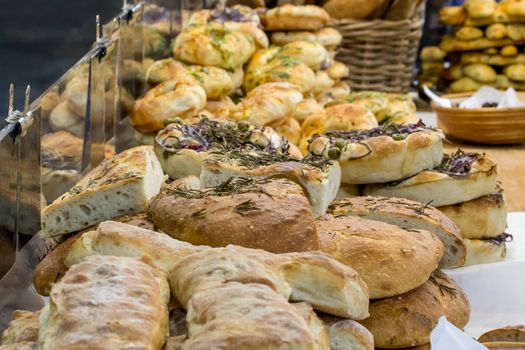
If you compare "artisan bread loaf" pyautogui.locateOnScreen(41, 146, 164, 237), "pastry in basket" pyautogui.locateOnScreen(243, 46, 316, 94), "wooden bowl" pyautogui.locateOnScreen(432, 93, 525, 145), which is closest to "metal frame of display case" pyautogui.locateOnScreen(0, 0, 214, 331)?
"artisan bread loaf" pyautogui.locateOnScreen(41, 146, 164, 237)

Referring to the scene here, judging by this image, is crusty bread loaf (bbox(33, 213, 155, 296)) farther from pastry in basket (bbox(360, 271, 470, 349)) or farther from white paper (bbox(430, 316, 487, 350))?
white paper (bbox(430, 316, 487, 350))

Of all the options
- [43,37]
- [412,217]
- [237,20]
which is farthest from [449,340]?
[43,37]

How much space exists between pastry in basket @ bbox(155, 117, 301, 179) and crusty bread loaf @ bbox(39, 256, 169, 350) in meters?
0.93

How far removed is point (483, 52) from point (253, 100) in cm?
409

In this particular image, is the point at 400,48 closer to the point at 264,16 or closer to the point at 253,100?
the point at 264,16

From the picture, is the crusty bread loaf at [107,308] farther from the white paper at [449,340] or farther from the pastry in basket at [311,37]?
the pastry in basket at [311,37]

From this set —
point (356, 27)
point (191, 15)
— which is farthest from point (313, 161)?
point (356, 27)

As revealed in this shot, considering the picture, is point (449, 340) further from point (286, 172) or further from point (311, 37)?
point (311, 37)

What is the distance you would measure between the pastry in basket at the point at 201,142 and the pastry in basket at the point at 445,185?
1.18 feet

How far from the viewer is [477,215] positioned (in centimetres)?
248

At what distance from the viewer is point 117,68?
3369mm

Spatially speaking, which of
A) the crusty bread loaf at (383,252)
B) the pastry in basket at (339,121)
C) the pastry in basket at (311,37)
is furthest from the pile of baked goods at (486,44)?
the crusty bread loaf at (383,252)

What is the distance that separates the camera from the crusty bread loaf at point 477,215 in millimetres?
2477

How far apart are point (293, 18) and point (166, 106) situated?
5.59 ft
